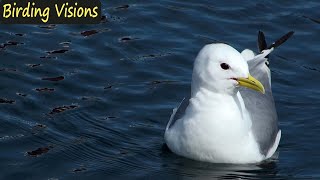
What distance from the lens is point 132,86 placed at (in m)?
12.6

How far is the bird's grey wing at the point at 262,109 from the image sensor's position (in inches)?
428

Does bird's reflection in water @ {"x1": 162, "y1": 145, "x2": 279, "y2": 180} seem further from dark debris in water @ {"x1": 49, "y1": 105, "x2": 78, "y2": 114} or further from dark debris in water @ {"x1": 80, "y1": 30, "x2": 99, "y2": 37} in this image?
dark debris in water @ {"x1": 80, "y1": 30, "x2": 99, "y2": 37}

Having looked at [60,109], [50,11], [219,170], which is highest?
[50,11]

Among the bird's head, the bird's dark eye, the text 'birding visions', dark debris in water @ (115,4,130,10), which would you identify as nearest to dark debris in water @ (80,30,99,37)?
the text 'birding visions'

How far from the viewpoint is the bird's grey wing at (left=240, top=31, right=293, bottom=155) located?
428 inches

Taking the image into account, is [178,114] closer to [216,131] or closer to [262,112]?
[216,131]

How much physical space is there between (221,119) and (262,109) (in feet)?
2.80

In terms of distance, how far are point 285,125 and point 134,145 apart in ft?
6.40

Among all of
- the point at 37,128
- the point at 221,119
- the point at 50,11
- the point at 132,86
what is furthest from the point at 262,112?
the point at 50,11

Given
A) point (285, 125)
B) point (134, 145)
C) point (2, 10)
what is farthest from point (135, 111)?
point (2, 10)

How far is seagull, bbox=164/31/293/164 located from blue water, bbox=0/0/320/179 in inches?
6.3

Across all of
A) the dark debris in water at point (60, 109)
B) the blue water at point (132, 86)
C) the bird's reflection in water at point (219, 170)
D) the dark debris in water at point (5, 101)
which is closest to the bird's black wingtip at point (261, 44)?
the blue water at point (132, 86)

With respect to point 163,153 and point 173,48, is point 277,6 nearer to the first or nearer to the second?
point 173,48

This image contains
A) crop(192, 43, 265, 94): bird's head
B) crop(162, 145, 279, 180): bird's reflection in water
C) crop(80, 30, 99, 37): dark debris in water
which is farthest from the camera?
crop(80, 30, 99, 37): dark debris in water
